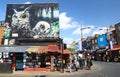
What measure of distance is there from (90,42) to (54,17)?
6304 cm

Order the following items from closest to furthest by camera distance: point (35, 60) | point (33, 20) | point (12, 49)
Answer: point (12, 49)
point (35, 60)
point (33, 20)

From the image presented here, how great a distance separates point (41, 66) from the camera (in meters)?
35.7

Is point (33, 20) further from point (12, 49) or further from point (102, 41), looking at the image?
point (102, 41)

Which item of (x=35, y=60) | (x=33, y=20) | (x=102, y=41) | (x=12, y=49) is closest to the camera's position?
(x=12, y=49)

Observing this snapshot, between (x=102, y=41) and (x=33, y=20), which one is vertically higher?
(x=33, y=20)

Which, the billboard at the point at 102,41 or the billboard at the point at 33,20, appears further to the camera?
the billboard at the point at 102,41

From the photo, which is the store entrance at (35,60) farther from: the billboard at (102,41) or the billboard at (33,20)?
the billboard at (102,41)

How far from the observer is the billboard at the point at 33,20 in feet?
151

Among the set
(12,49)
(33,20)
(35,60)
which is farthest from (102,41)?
(12,49)

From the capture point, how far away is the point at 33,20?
46.7 meters

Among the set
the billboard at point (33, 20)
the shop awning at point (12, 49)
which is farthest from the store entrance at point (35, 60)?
the billboard at point (33, 20)

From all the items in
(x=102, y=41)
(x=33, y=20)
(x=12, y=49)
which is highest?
(x=33, y=20)

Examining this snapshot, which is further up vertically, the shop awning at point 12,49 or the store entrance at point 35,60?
the shop awning at point 12,49

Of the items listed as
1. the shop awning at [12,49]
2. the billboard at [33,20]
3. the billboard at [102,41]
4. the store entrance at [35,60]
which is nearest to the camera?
the shop awning at [12,49]
